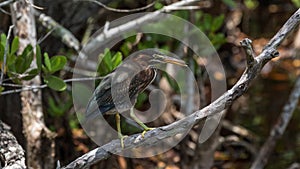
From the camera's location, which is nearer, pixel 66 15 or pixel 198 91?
pixel 66 15

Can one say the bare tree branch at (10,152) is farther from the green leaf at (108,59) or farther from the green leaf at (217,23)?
the green leaf at (217,23)

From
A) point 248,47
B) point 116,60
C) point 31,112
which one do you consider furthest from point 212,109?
point 31,112

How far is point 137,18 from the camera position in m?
3.92

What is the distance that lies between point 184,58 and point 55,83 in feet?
3.90

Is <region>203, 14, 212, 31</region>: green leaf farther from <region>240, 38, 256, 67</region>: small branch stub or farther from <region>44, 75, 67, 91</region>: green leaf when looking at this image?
<region>240, 38, 256, 67</region>: small branch stub

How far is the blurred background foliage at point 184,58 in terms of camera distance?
3283 millimetres

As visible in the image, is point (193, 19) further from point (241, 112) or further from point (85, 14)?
point (241, 112)

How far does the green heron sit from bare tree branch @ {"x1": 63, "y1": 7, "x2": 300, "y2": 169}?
0.19 meters

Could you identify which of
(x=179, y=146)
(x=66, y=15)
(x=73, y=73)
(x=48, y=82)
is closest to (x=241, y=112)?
(x=179, y=146)

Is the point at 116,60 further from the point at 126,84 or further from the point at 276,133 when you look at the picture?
the point at 276,133

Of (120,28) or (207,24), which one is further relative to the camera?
(207,24)

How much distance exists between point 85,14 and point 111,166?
0.94 m

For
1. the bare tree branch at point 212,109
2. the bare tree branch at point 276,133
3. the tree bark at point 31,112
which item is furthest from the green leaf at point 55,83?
the bare tree branch at point 276,133

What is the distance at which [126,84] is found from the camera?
2980mm
